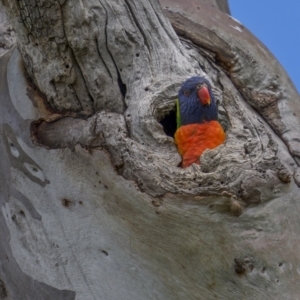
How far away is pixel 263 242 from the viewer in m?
1.53

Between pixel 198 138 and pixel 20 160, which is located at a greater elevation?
pixel 198 138

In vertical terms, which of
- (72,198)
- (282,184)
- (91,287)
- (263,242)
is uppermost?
(282,184)

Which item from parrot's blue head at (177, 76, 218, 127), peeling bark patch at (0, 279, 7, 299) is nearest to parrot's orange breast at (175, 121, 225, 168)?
parrot's blue head at (177, 76, 218, 127)

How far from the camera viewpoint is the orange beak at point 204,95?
6.28 feet

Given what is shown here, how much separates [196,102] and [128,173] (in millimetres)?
407

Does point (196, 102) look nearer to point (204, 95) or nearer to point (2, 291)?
point (204, 95)

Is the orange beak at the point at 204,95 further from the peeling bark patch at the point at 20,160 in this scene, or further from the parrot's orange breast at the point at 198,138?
the peeling bark patch at the point at 20,160

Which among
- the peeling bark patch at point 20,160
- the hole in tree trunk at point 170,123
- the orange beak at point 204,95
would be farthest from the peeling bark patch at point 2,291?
the orange beak at point 204,95

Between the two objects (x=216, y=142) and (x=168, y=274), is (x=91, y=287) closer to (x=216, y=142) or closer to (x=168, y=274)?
(x=168, y=274)

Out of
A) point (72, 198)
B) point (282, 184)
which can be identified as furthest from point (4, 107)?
point (282, 184)

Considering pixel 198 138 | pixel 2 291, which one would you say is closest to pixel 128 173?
pixel 198 138

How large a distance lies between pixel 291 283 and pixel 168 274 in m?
0.32

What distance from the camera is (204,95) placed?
194 cm

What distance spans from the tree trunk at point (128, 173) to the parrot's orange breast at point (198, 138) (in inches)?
1.9
